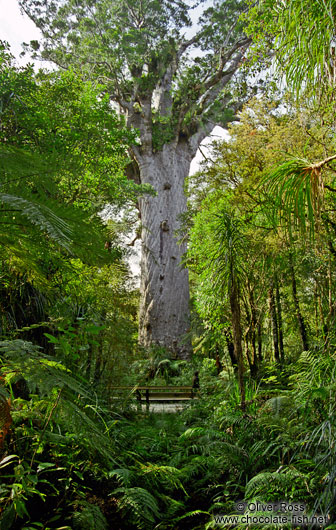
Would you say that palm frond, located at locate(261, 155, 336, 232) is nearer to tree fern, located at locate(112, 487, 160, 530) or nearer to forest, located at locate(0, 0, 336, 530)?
forest, located at locate(0, 0, 336, 530)

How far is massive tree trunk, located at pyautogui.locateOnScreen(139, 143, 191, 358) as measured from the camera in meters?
12.9

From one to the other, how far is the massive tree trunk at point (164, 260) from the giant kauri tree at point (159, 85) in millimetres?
33

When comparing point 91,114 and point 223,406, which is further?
point 91,114

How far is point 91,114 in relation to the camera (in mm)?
7648

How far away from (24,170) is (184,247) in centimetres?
1197

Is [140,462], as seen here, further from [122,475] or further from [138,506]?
[138,506]

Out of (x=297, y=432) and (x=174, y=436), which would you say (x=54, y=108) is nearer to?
(x=174, y=436)

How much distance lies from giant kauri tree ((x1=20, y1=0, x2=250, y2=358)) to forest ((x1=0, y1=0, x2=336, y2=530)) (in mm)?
70

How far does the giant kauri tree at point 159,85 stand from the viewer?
1309 centimetres

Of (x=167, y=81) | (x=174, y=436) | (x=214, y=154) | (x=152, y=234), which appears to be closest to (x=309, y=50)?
(x=174, y=436)

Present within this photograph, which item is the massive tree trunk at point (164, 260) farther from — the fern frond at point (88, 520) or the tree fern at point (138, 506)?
the fern frond at point (88, 520)


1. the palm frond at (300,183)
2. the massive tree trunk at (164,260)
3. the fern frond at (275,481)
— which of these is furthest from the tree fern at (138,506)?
the massive tree trunk at (164,260)

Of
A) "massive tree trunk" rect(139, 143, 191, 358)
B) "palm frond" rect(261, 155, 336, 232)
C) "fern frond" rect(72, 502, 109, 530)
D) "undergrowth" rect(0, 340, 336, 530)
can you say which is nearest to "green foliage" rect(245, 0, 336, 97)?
"palm frond" rect(261, 155, 336, 232)

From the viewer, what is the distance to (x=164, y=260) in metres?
13.6
